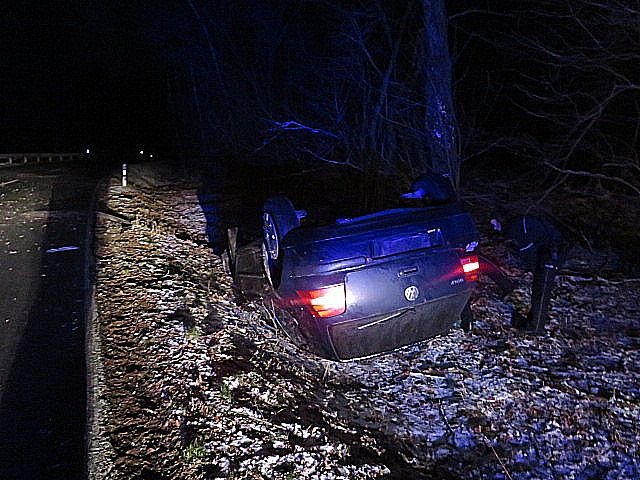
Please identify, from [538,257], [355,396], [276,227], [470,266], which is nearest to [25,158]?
[276,227]

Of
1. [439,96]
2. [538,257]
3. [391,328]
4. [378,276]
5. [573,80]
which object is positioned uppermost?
[573,80]

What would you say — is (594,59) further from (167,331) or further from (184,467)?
(184,467)

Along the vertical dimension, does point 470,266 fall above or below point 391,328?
above

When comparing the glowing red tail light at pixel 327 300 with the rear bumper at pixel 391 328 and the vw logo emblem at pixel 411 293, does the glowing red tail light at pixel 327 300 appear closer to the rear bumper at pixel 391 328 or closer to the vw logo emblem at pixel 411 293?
the rear bumper at pixel 391 328

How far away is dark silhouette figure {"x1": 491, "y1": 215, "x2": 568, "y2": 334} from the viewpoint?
580 centimetres

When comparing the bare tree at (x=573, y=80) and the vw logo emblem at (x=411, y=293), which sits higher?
the bare tree at (x=573, y=80)

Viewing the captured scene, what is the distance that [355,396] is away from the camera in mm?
4801

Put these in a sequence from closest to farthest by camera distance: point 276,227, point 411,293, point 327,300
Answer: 1. point 327,300
2. point 411,293
3. point 276,227

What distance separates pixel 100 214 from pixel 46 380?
6.02 meters

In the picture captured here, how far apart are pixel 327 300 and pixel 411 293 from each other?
29.1 inches

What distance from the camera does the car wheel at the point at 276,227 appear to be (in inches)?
191

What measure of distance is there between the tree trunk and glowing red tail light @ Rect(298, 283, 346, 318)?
265 inches

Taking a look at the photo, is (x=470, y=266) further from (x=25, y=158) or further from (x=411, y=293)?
(x=25, y=158)

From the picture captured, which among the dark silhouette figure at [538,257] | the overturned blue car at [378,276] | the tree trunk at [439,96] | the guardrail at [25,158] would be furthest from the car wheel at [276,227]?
the guardrail at [25,158]
